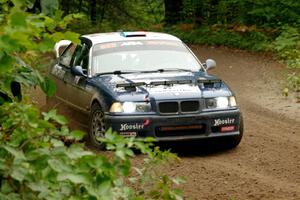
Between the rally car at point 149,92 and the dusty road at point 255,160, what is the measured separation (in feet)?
1.40

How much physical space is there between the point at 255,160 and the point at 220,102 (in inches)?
37.9

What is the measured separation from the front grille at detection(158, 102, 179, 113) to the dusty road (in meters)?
0.70

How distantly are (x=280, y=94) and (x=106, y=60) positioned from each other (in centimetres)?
642

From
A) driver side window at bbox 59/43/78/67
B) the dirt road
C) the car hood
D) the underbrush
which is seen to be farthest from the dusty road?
the underbrush

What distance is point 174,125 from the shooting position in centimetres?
970

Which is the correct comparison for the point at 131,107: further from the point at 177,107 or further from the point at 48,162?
the point at 48,162

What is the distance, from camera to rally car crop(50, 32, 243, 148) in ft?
31.7

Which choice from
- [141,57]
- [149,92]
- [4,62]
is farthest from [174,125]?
[4,62]

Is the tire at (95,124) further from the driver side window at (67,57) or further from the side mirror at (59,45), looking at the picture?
the driver side window at (67,57)

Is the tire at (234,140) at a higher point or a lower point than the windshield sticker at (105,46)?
lower

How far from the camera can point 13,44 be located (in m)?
2.66

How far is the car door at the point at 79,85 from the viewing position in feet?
35.3

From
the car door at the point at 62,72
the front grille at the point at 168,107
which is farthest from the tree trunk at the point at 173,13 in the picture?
the front grille at the point at 168,107

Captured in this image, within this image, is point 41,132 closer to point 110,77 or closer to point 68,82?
point 110,77
